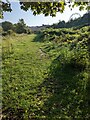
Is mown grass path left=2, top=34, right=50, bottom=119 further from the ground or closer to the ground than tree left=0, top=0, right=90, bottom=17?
closer to the ground

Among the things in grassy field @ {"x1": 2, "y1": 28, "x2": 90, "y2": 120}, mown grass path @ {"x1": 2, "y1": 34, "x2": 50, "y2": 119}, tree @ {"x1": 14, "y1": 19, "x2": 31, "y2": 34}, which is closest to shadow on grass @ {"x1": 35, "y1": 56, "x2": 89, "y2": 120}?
grassy field @ {"x1": 2, "y1": 28, "x2": 90, "y2": 120}

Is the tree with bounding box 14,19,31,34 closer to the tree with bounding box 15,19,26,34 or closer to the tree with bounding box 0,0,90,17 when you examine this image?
the tree with bounding box 15,19,26,34

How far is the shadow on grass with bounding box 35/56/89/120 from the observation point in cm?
1165

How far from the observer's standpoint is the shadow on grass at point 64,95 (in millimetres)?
11648

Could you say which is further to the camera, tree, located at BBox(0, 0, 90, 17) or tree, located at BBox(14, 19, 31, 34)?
tree, located at BBox(14, 19, 31, 34)

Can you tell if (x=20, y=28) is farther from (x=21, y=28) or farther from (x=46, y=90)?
(x=46, y=90)

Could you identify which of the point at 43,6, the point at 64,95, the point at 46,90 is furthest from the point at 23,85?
the point at 43,6

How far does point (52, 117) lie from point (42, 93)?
338cm

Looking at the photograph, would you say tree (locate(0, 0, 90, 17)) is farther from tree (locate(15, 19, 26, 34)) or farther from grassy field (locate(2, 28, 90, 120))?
tree (locate(15, 19, 26, 34))

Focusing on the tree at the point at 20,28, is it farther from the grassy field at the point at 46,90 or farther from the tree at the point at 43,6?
the tree at the point at 43,6

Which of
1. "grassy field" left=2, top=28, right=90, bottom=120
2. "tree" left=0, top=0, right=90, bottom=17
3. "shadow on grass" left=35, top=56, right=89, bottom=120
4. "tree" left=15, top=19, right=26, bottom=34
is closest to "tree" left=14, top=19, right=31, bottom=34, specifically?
"tree" left=15, top=19, right=26, bottom=34

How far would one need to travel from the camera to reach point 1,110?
12.5 metres

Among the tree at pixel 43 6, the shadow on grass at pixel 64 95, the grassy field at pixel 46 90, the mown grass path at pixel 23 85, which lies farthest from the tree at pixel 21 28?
the tree at pixel 43 6

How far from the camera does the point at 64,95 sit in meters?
13.9
